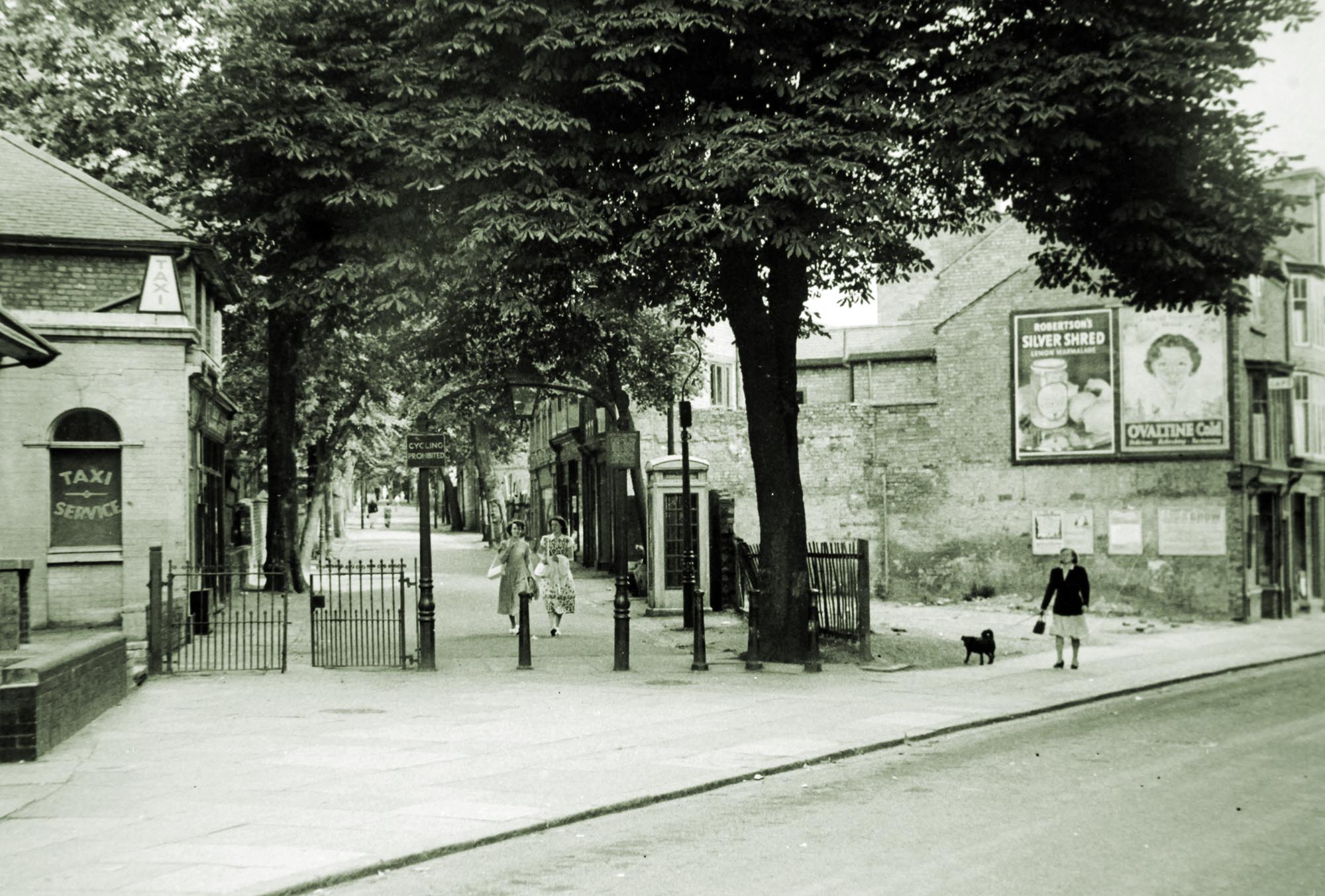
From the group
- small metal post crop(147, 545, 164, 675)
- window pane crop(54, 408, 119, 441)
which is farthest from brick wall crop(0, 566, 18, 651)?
window pane crop(54, 408, 119, 441)

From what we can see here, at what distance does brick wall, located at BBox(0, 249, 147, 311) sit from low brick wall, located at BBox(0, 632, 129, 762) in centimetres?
679

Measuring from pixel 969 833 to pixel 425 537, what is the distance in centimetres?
986

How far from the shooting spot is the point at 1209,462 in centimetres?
2612

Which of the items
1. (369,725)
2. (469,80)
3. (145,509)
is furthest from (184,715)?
(469,80)

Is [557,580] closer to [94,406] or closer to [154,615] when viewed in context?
[154,615]

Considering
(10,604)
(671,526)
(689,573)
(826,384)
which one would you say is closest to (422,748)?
(10,604)

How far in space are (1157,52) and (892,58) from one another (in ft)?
8.84

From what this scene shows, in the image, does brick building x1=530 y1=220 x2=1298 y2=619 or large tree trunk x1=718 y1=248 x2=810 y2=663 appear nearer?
large tree trunk x1=718 y1=248 x2=810 y2=663

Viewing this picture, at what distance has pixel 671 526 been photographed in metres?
23.9

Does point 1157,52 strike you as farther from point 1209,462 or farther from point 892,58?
point 1209,462

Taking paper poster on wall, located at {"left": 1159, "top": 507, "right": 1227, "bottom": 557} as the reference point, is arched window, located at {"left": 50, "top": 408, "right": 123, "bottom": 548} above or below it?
above

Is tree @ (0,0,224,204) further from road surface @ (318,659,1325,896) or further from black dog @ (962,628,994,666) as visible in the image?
road surface @ (318,659,1325,896)

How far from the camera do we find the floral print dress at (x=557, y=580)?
1998 cm

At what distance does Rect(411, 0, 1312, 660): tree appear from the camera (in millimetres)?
13523
